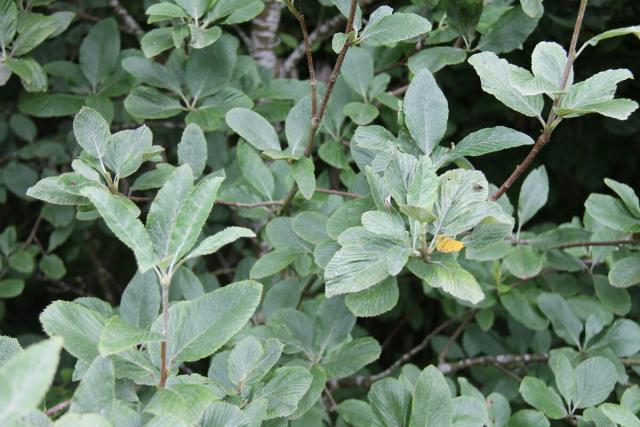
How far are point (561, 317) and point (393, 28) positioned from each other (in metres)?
0.62

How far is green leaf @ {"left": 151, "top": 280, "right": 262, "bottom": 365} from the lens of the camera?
696 mm

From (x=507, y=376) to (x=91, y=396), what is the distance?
0.92 m

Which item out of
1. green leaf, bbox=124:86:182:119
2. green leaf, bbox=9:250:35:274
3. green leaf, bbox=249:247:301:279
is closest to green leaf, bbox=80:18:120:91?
green leaf, bbox=124:86:182:119

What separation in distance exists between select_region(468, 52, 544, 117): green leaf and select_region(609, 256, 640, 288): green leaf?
33 cm

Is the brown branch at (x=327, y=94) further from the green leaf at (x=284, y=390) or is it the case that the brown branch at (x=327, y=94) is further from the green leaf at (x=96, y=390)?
the green leaf at (x=96, y=390)

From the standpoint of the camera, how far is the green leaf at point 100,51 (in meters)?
1.34

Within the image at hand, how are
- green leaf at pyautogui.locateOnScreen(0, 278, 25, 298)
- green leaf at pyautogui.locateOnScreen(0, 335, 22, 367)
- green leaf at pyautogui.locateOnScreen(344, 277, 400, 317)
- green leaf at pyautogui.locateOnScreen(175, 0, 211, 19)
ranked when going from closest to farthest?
green leaf at pyautogui.locateOnScreen(0, 335, 22, 367) → green leaf at pyautogui.locateOnScreen(344, 277, 400, 317) → green leaf at pyautogui.locateOnScreen(175, 0, 211, 19) → green leaf at pyautogui.locateOnScreen(0, 278, 25, 298)

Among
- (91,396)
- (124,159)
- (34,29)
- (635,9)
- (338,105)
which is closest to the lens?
(91,396)

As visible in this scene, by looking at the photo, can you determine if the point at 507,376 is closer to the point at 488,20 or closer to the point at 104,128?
the point at 488,20

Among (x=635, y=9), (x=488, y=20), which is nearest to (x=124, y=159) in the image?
(x=488, y=20)

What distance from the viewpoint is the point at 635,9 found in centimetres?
147

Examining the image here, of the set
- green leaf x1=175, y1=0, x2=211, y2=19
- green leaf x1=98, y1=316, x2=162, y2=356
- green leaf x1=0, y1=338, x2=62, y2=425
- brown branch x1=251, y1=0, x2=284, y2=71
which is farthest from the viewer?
brown branch x1=251, y1=0, x2=284, y2=71

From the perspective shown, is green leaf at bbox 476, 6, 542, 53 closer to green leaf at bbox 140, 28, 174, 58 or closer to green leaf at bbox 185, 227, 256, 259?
green leaf at bbox 140, 28, 174, 58

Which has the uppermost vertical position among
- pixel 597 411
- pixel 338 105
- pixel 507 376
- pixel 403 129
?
pixel 403 129
